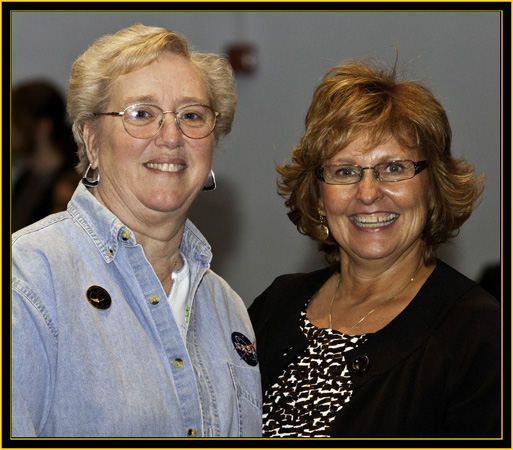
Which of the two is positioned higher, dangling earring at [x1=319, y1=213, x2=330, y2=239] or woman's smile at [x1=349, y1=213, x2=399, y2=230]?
woman's smile at [x1=349, y1=213, x2=399, y2=230]

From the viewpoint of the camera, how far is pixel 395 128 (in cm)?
257

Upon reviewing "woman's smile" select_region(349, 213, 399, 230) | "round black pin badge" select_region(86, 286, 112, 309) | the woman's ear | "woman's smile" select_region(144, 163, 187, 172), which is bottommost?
"round black pin badge" select_region(86, 286, 112, 309)

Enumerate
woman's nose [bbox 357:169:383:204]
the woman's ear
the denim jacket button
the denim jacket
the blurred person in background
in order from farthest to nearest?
1. the blurred person in background
2. woman's nose [bbox 357:169:383:204]
3. the woman's ear
4. the denim jacket button
5. the denim jacket

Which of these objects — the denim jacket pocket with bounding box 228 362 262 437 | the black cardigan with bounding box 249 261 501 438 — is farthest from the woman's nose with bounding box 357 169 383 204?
the denim jacket pocket with bounding box 228 362 262 437

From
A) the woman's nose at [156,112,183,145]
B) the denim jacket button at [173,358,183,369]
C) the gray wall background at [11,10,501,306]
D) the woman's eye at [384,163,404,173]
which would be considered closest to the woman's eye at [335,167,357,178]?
the woman's eye at [384,163,404,173]

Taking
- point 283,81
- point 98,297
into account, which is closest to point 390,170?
point 98,297

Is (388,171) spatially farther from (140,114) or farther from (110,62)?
(110,62)

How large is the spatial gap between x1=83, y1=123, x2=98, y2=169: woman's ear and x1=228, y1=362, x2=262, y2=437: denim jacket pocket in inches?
31.4

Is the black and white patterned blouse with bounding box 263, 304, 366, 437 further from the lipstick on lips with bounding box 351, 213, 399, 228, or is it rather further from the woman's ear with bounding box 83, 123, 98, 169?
the woman's ear with bounding box 83, 123, 98, 169

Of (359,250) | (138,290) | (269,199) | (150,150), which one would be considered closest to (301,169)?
(359,250)

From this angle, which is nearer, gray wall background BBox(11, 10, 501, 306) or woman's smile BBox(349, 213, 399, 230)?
woman's smile BBox(349, 213, 399, 230)

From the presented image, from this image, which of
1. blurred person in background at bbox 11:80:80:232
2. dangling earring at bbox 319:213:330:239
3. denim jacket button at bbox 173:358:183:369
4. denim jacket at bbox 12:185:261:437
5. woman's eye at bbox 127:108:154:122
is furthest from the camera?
blurred person in background at bbox 11:80:80:232

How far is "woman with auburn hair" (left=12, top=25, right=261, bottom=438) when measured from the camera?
6.40 feet

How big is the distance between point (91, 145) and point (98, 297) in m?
0.56
